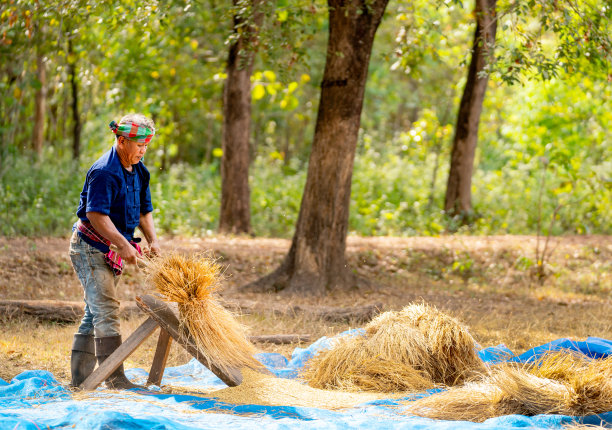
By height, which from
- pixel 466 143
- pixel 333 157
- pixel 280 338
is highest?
pixel 466 143

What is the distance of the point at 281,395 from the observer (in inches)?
178

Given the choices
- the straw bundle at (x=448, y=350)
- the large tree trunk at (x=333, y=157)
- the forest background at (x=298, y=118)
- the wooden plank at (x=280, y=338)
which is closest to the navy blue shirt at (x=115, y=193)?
the wooden plank at (x=280, y=338)

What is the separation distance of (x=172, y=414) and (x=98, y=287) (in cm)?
103

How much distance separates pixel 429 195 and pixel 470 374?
11.3 meters

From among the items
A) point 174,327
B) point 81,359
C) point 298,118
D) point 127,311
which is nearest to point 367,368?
point 174,327

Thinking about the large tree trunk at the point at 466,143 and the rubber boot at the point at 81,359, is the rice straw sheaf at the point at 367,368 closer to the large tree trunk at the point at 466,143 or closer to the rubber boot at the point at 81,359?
the rubber boot at the point at 81,359

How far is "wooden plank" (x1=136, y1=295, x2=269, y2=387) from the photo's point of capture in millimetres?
4398

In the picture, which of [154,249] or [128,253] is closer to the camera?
[128,253]

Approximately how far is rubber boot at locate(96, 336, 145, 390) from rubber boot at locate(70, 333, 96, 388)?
0.19 metres

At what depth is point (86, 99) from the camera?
65.4 ft

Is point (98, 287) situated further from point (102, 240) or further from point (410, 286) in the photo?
point (410, 286)

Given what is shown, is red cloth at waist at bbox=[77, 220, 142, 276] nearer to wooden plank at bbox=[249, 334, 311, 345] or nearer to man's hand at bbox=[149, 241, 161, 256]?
man's hand at bbox=[149, 241, 161, 256]

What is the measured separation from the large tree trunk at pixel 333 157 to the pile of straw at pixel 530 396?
446 cm

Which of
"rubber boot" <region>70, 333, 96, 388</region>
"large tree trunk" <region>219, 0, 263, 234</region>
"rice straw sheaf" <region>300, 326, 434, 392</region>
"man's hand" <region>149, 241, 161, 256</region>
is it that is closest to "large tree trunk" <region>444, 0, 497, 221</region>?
"large tree trunk" <region>219, 0, 263, 234</region>
